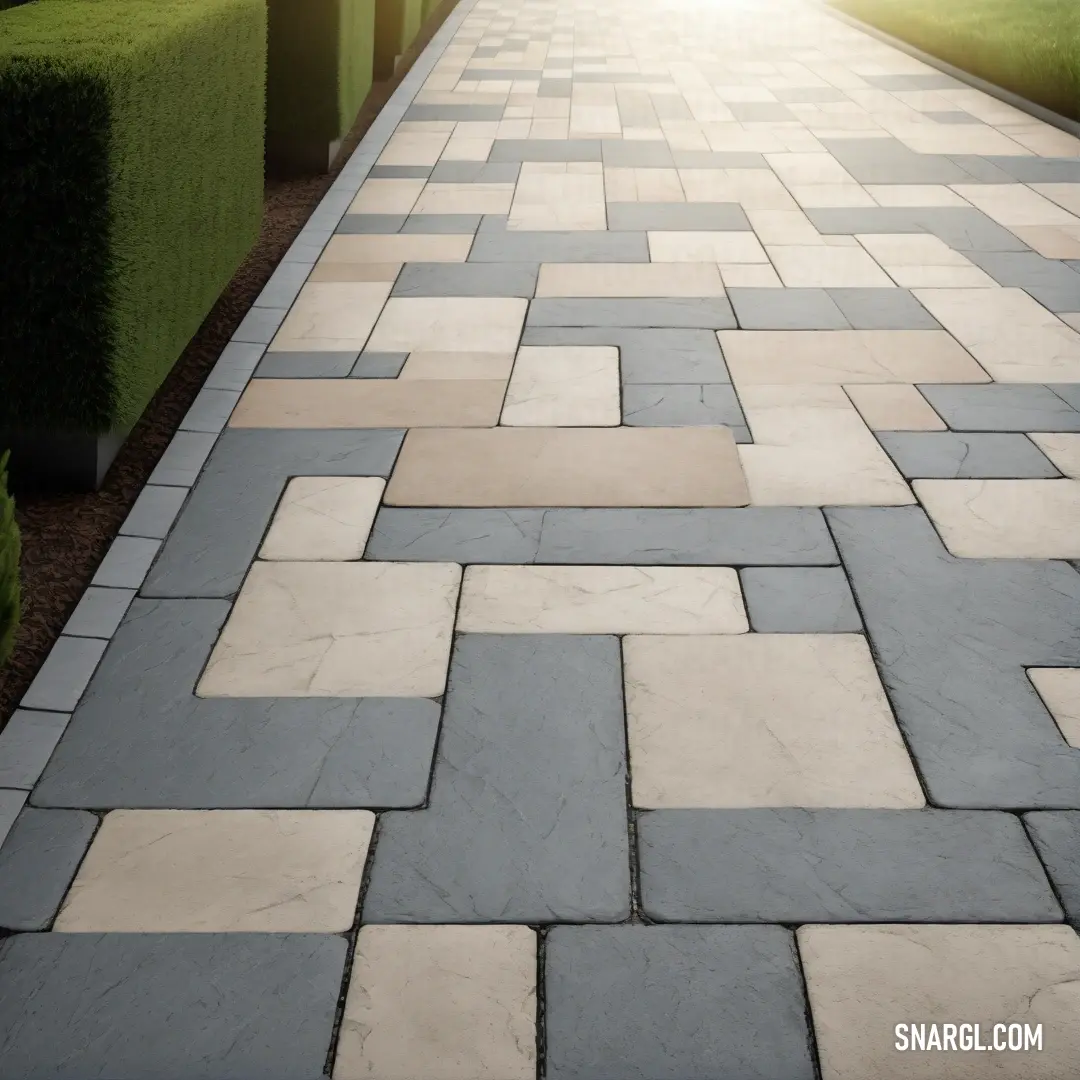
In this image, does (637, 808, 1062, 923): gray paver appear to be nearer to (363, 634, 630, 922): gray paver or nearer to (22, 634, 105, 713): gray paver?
(363, 634, 630, 922): gray paver

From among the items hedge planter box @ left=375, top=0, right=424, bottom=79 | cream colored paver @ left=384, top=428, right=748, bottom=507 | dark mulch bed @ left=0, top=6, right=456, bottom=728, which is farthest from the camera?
hedge planter box @ left=375, top=0, right=424, bottom=79

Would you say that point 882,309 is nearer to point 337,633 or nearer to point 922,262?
point 922,262

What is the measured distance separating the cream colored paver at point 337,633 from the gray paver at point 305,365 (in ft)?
3.77

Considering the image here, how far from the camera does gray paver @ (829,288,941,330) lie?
4039 millimetres

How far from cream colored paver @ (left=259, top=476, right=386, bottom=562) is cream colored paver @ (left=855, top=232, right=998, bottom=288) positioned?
253 cm

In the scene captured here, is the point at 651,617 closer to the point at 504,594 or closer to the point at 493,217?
the point at 504,594

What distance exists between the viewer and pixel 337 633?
2402 millimetres

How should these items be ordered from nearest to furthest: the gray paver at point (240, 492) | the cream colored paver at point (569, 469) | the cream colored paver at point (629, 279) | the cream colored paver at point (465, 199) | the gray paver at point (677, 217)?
the gray paver at point (240, 492) < the cream colored paver at point (569, 469) < the cream colored paver at point (629, 279) < the gray paver at point (677, 217) < the cream colored paver at point (465, 199)

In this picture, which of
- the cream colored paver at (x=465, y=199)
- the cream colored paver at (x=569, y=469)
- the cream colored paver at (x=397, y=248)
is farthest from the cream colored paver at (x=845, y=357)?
the cream colored paver at (x=465, y=199)

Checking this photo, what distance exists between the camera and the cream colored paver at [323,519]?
8.86 ft

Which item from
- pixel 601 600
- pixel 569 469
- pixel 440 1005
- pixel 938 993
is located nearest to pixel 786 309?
pixel 569 469

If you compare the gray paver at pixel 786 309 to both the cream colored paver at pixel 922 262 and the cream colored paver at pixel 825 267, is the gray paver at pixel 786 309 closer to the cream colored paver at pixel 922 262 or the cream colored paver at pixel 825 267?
the cream colored paver at pixel 825 267

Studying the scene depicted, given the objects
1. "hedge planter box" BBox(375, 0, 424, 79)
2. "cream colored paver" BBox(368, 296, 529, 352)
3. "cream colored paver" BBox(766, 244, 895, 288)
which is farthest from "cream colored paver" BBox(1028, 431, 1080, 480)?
"hedge planter box" BBox(375, 0, 424, 79)

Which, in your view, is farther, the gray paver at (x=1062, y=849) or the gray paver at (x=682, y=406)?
the gray paver at (x=682, y=406)
